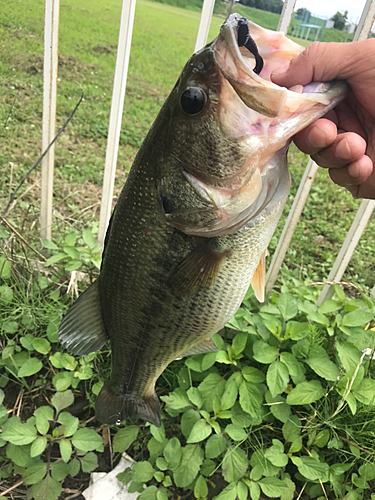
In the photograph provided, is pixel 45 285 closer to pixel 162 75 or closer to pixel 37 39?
pixel 37 39

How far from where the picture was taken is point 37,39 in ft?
8.87

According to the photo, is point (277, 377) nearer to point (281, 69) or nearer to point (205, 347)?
point (205, 347)

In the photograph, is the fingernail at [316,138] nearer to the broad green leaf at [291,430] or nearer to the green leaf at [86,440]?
the broad green leaf at [291,430]

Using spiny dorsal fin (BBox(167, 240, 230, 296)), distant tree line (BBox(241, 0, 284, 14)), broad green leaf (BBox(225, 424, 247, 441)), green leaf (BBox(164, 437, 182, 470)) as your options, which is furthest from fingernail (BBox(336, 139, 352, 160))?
green leaf (BBox(164, 437, 182, 470))

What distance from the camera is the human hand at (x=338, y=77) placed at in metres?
1.00

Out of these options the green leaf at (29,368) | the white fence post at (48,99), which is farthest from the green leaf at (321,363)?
the white fence post at (48,99)

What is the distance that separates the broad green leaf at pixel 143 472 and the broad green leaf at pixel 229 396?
393 mm

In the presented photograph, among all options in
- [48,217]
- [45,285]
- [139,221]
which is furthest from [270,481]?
[48,217]

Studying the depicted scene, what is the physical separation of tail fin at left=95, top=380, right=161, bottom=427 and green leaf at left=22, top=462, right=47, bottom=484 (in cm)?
48

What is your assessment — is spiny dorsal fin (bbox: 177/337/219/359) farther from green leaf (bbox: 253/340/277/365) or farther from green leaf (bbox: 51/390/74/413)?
green leaf (bbox: 51/390/74/413)

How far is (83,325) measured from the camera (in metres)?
1.33

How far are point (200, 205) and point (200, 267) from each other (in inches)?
7.5

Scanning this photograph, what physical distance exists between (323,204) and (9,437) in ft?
10.7

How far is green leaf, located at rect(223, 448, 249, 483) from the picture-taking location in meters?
1.64
